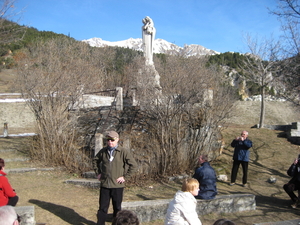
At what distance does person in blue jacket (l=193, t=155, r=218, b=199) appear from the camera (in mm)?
4711

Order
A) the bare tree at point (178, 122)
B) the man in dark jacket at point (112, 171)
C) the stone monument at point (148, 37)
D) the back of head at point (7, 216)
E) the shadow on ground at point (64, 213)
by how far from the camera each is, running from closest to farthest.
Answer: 1. the back of head at point (7, 216)
2. the man in dark jacket at point (112, 171)
3. the shadow on ground at point (64, 213)
4. the bare tree at point (178, 122)
5. the stone monument at point (148, 37)

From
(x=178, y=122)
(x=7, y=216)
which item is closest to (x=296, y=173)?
(x=178, y=122)

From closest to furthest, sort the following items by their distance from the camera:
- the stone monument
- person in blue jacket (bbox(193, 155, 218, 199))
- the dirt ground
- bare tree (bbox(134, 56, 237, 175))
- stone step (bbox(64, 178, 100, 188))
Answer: person in blue jacket (bbox(193, 155, 218, 199)), the dirt ground, stone step (bbox(64, 178, 100, 188)), bare tree (bbox(134, 56, 237, 175)), the stone monument

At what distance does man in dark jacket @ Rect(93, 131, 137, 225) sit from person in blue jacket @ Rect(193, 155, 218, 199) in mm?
1430

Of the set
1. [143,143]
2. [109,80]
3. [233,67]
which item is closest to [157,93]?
[143,143]

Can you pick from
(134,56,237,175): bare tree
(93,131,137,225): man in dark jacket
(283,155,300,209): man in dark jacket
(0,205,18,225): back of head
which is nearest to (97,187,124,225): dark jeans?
(93,131,137,225): man in dark jacket

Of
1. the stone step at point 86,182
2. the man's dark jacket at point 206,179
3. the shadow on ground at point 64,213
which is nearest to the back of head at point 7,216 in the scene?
the shadow on ground at point 64,213

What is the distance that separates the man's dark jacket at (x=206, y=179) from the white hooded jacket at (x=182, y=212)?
1.75 metres

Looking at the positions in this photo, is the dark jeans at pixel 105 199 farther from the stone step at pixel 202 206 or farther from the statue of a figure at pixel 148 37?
the statue of a figure at pixel 148 37

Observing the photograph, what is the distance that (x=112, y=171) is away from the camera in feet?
12.6

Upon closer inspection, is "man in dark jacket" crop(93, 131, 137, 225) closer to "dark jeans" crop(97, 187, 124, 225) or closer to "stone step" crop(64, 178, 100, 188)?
"dark jeans" crop(97, 187, 124, 225)

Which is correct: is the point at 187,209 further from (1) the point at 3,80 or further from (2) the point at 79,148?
(1) the point at 3,80

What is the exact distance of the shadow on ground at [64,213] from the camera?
4.48 metres

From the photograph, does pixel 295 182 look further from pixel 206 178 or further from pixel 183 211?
pixel 183 211
